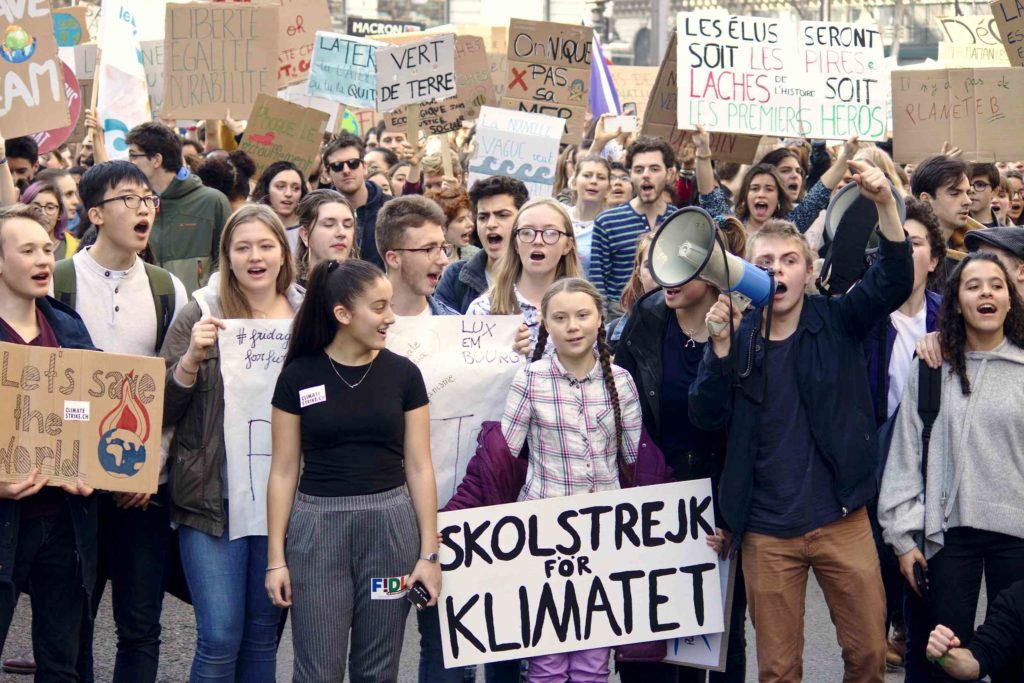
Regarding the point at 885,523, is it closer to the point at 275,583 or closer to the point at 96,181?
the point at 275,583

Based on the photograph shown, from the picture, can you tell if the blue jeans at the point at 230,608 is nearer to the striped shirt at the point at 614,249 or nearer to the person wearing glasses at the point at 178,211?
the person wearing glasses at the point at 178,211

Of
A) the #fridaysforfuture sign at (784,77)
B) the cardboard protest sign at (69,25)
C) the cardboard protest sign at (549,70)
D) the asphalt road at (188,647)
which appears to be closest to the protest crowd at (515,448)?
the asphalt road at (188,647)

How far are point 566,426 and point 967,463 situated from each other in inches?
50.9

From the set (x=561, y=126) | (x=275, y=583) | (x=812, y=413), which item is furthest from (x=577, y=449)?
(x=561, y=126)

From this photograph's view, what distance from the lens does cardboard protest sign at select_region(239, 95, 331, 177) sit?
30.7ft

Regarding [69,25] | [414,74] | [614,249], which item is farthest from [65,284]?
[69,25]

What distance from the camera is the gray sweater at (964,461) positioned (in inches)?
174

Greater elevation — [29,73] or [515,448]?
[29,73]

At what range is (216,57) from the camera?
988 cm

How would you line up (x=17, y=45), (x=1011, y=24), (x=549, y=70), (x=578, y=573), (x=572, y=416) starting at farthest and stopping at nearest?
(x=549, y=70) → (x=1011, y=24) → (x=17, y=45) → (x=578, y=573) → (x=572, y=416)

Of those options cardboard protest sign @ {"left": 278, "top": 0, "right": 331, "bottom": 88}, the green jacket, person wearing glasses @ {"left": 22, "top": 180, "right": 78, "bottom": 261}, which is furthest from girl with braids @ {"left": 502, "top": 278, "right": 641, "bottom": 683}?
cardboard protest sign @ {"left": 278, "top": 0, "right": 331, "bottom": 88}

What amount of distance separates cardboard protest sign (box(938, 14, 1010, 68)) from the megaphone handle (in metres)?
9.12

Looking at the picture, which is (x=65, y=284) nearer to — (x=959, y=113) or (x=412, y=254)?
(x=412, y=254)

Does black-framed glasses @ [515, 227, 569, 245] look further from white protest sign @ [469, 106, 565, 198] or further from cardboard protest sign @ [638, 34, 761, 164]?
cardboard protest sign @ [638, 34, 761, 164]
